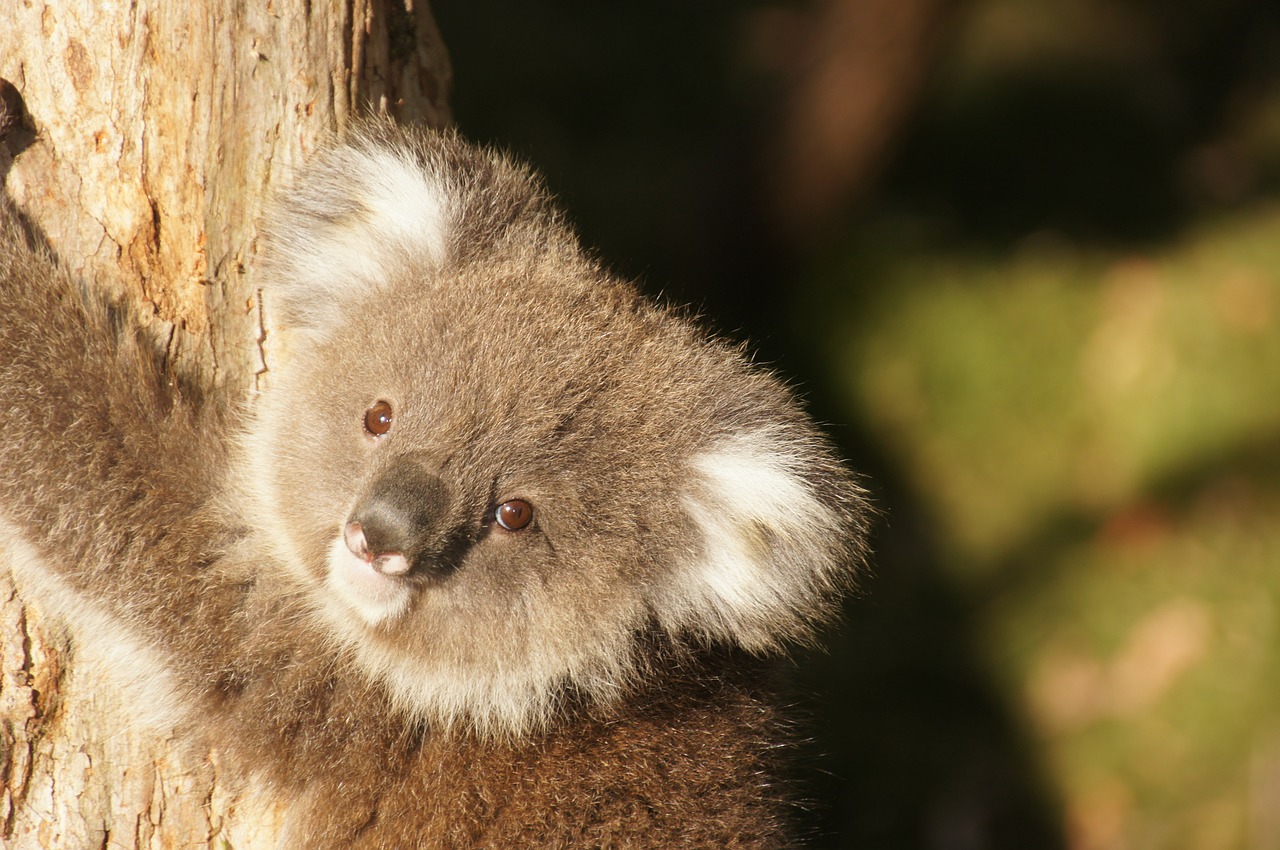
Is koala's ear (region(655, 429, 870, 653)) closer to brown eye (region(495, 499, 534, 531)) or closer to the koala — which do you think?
the koala

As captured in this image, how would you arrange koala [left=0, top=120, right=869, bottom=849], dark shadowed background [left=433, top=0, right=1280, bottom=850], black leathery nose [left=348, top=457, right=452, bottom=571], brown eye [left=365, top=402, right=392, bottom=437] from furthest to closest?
1. dark shadowed background [left=433, top=0, right=1280, bottom=850]
2. brown eye [left=365, top=402, right=392, bottom=437]
3. koala [left=0, top=120, right=869, bottom=849]
4. black leathery nose [left=348, top=457, right=452, bottom=571]

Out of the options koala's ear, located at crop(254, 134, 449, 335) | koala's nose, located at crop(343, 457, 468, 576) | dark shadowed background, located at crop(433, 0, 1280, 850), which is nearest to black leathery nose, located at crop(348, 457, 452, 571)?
koala's nose, located at crop(343, 457, 468, 576)

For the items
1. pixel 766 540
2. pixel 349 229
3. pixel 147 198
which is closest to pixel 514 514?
pixel 766 540

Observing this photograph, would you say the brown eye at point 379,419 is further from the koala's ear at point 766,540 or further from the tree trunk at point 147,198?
the koala's ear at point 766,540

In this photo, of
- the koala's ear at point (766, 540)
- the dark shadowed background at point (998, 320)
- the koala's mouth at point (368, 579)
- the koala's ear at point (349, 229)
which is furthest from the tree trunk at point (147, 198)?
the dark shadowed background at point (998, 320)

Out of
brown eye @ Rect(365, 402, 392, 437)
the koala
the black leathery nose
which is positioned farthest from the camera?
brown eye @ Rect(365, 402, 392, 437)

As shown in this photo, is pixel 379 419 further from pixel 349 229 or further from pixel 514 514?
pixel 349 229

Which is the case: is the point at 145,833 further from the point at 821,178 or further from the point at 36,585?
the point at 821,178

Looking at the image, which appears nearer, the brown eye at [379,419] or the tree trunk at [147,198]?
the tree trunk at [147,198]
